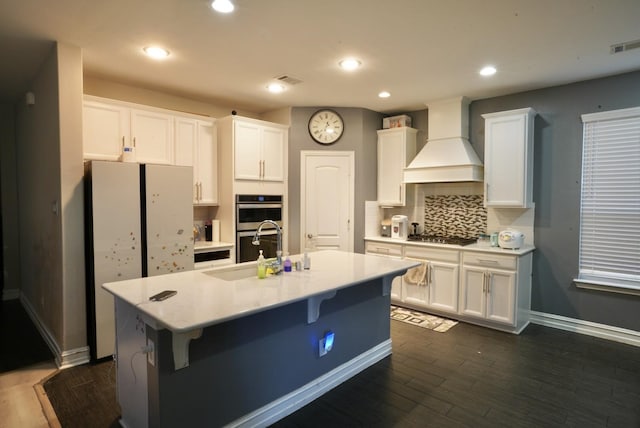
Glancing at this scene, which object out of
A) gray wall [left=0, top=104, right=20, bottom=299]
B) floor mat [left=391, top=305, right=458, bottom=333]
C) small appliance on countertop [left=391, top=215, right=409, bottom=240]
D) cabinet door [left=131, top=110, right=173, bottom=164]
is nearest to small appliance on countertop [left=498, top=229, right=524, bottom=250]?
floor mat [left=391, top=305, right=458, bottom=333]

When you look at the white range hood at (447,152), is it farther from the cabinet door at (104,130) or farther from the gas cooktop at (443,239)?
the cabinet door at (104,130)

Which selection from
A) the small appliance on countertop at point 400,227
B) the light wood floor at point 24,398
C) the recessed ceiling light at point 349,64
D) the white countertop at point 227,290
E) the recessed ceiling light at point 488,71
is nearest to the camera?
the white countertop at point 227,290

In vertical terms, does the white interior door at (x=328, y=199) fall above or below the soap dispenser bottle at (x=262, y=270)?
above

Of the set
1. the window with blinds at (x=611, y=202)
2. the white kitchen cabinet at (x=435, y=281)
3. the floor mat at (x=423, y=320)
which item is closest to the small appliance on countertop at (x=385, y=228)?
the white kitchen cabinet at (x=435, y=281)

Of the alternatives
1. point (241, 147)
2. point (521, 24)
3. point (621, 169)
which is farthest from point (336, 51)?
point (621, 169)

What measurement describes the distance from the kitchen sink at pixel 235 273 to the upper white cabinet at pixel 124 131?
6.25 ft

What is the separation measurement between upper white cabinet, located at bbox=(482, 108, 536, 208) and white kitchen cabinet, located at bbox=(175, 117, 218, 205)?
3.13m

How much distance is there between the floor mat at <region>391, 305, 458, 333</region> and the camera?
13.0 ft

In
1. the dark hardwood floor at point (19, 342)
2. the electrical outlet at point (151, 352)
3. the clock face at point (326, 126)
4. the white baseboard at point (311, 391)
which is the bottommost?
the dark hardwood floor at point (19, 342)

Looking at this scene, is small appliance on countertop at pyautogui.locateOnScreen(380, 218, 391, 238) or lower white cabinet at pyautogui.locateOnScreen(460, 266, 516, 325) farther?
small appliance on countertop at pyautogui.locateOnScreen(380, 218, 391, 238)

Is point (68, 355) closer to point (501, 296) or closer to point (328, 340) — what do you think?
point (328, 340)

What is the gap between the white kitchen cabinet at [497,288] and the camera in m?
3.70

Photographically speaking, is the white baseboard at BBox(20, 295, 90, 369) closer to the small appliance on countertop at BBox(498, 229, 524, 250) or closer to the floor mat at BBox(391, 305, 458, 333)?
the floor mat at BBox(391, 305, 458, 333)

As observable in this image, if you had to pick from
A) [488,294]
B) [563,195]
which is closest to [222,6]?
[488,294]
